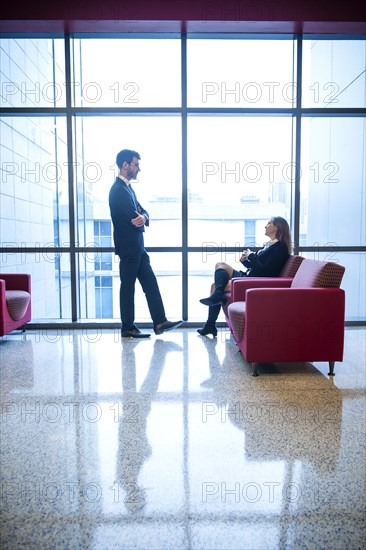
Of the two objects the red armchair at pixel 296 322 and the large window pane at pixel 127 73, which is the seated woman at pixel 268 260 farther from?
the large window pane at pixel 127 73

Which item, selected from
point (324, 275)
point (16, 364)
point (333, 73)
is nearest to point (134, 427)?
point (16, 364)

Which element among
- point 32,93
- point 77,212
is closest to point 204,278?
point 77,212

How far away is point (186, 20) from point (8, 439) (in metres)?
4.17

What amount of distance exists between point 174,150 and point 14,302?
2484 millimetres

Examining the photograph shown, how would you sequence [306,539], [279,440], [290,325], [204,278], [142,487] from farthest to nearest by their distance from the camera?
[204,278]
[290,325]
[279,440]
[142,487]
[306,539]

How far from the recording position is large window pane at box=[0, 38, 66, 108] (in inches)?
180

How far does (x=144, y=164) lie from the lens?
4750 mm

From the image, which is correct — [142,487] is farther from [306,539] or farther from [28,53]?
[28,53]

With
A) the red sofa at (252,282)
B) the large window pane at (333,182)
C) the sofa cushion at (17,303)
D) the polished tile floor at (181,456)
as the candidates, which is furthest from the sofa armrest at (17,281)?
the large window pane at (333,182)

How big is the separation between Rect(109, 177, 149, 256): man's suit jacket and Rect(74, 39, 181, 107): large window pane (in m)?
1.22

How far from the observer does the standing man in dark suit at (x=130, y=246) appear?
401 cm

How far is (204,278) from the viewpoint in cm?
489

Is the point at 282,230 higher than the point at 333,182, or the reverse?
the point at 333,182

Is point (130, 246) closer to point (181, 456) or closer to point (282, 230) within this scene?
point (282, 230)
